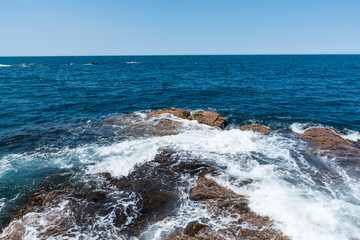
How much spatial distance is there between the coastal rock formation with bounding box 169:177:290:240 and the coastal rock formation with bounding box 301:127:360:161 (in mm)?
8302

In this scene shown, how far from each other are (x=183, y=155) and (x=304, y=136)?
33.0 feet

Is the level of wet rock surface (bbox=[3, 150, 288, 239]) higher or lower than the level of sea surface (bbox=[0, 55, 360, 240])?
lower

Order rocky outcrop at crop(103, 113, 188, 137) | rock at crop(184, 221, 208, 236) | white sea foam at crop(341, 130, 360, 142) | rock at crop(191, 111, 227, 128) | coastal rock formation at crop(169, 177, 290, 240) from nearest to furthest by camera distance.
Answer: coastal rock formation at crop(169, 177, 290, 240), rock at crop(184, 221, 208, 236), white sea foam at crop(341, 130, 360, 142), rocky outcrop at crop(103, 113, 188, 137), rock at crop(191, 111, 227, 128)

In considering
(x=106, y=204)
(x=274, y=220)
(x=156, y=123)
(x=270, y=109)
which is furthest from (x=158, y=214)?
(x=270, y=109)

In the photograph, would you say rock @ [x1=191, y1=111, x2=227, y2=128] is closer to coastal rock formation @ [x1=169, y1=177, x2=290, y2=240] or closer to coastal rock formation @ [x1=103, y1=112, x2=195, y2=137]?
coastal rock formation @ [x1=103, y1=112, x2=195, y2=137]

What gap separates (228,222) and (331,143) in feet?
36.2

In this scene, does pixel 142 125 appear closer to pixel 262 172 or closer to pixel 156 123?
pixel 156 123

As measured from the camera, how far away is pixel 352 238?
21.6ft

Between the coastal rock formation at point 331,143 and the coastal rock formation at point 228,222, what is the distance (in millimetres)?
8302

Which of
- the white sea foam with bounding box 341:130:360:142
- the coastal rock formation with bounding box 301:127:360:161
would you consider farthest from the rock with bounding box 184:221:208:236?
the white sea foam with bounding box 341:130:360:142

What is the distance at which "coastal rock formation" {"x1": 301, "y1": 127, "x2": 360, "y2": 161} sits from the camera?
1235 centimetres

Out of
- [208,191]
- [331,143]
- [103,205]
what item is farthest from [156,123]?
[331,143]

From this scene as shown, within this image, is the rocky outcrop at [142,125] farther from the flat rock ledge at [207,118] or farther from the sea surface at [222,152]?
the flat rock ledge at [207,118]

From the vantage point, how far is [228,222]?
23.7 ft
